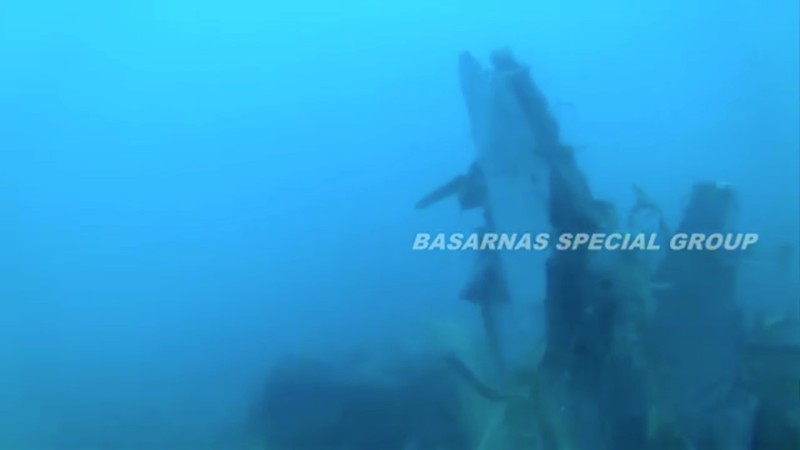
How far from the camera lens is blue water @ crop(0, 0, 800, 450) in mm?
1246

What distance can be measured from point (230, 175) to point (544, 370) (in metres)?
0.54

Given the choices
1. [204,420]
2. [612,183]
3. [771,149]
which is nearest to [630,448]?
[612,183]

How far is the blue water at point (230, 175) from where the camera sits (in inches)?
49.1

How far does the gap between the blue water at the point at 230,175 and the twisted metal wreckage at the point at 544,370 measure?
4 centimetres

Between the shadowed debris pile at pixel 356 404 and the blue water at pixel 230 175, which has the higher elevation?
the blue water at pixel 230 175

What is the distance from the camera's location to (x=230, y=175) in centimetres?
125

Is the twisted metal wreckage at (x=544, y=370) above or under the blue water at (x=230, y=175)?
under

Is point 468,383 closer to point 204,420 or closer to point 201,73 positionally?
point 204,420

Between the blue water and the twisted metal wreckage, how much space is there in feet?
0.12

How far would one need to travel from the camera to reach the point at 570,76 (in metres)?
1.25

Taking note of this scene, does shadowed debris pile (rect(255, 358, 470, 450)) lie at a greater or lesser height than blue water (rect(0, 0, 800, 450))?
lesser

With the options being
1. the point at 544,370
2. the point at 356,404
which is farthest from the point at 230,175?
the point at 544,370

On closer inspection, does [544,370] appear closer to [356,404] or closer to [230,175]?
[356,404]

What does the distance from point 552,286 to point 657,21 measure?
42 cm
